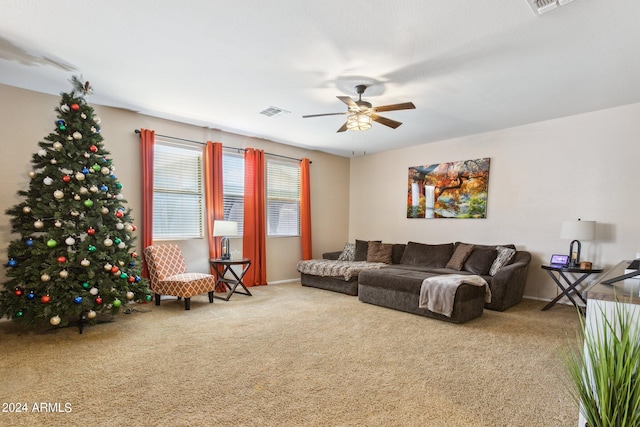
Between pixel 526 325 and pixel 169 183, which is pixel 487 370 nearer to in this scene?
pixel 526 325

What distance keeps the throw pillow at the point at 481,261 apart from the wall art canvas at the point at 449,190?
750mm

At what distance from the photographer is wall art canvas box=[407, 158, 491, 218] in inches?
219

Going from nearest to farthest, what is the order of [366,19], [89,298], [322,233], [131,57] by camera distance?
[366,19]
[131,57]
[89,298]
[322,233]

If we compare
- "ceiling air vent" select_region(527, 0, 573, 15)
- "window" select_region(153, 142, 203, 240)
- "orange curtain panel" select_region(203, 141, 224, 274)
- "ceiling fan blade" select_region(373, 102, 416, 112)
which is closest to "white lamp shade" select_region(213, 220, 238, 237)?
"orange curtain panel" select_region(203, 141, 224, 274)

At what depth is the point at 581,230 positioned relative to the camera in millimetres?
4180

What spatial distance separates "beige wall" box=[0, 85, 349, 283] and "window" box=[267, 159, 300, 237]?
7.6 inches

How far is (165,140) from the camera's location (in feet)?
16.3

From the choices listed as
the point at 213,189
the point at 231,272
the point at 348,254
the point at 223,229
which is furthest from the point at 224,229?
the point at 348,254

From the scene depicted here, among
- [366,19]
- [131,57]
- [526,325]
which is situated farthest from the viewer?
[526,325]

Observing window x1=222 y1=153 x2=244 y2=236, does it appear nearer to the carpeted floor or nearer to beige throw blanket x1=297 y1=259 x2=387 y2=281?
beige throw blanket x1=297 y1=259 x2=387 y2=281

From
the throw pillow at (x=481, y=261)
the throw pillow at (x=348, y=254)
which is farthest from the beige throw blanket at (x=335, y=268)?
the throw pillow at (x=481, y=261)

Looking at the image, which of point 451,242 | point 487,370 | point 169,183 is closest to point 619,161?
point 451,242

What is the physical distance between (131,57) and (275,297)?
3.55m

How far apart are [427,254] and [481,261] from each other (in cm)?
93
